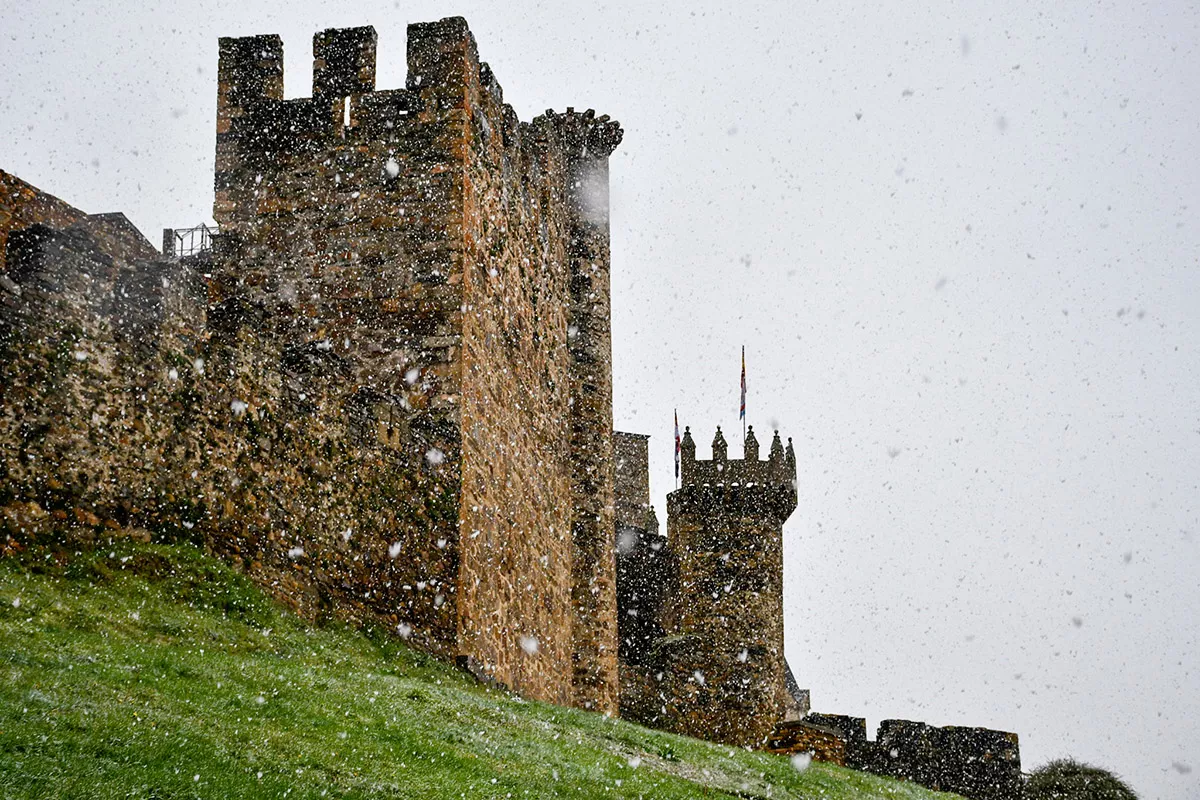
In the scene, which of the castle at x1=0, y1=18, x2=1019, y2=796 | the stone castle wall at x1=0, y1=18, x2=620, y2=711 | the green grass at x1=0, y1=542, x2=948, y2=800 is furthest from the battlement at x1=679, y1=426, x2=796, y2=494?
the green grass at x1=0, y1=542, x2=948, y2=800

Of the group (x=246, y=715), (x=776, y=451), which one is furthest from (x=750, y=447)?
(x=246, y=715)

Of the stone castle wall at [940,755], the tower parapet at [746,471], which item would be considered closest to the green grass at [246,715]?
the stone castle wall at [940,755]

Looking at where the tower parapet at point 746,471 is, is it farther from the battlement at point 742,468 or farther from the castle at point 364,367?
the castle at point 364,367

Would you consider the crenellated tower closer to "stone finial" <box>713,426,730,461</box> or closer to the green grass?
"stone finial" <box>713,426,730,461</box>

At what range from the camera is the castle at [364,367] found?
33.2ft

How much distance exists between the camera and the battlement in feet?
105

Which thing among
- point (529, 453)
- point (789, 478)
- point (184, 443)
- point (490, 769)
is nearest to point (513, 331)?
point (529, 453)

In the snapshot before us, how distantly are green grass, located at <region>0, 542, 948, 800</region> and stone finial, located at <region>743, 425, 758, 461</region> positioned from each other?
20701 millimetres

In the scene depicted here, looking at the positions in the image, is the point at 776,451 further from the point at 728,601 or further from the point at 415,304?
the point at 415,304

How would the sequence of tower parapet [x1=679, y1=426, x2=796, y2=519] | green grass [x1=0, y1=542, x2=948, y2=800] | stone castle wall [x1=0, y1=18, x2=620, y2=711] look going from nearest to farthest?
green grass [x1=0, y1=542, x2=948, y2=800] → stone castle wall [x1=0, y1=18, x2=620, y2=711] → tower parapet [x1=679, y1=426, x2=796, y2=519]

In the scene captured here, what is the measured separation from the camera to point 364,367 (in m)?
14.3

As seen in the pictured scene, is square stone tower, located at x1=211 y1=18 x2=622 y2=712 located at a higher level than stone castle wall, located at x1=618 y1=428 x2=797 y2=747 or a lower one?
higher

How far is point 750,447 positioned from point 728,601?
16.9 ft

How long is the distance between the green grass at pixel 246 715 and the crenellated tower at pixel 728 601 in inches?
621
